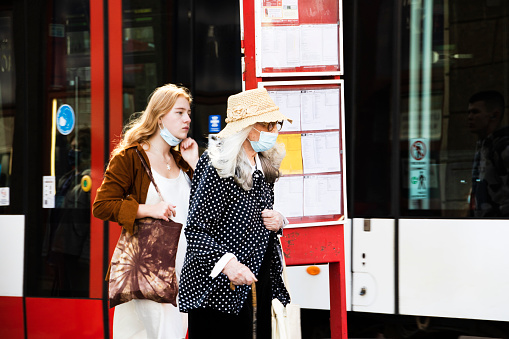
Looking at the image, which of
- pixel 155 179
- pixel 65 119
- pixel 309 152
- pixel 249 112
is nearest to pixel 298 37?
pixel 309 152

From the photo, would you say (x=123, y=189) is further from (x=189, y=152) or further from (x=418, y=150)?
(x=418, y=150)

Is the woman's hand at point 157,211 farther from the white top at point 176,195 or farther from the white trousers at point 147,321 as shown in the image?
the white trousers at point 147,321

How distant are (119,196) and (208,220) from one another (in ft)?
2.80

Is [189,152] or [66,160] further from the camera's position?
[66,160]

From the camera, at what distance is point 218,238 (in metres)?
3.20

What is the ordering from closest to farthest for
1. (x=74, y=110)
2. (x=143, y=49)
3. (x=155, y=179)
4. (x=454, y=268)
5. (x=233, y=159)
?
(x=233, y=159), (x=155, y=179), (x=454, y=268), (x=143, y=49), (x=74, y=110)

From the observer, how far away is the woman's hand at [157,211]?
3.79m

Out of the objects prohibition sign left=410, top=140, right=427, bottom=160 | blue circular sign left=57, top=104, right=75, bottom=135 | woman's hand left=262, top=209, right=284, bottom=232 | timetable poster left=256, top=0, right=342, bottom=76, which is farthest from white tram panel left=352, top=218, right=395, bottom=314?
blue circular sign left=57, top=104, right=75, bottom=135

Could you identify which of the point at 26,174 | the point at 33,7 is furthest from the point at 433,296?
the point at 33,7

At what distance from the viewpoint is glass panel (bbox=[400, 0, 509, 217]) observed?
4.75 m

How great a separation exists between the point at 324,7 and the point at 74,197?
2362mm

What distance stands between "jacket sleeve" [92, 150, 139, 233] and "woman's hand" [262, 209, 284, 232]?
2.64 feet

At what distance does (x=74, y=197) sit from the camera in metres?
5.65

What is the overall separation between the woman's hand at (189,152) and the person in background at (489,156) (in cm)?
180
